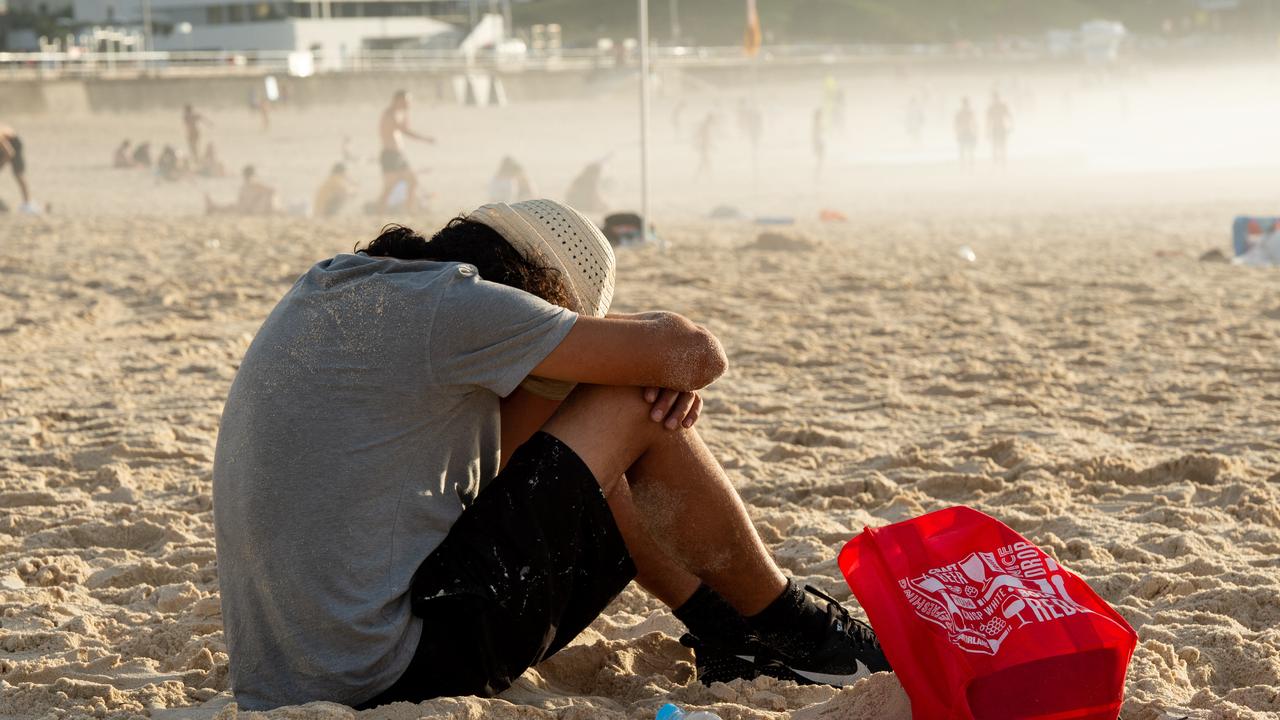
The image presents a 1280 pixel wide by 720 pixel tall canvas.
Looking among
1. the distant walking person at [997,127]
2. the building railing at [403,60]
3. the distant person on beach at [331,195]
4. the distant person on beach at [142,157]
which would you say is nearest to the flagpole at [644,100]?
the distant person on beach at [331,195]

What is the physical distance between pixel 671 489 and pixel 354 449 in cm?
53

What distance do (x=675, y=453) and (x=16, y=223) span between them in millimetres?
11293

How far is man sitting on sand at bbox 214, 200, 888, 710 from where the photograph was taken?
1964 mm

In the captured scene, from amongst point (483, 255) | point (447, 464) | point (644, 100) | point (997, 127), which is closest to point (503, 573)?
point (447, 464)

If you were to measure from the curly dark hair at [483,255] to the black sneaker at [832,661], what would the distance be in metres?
0.74

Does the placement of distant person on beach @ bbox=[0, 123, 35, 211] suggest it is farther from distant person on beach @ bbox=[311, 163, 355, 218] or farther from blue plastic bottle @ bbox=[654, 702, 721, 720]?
blue plastic bottle @ bbox=[654, 702, 721, 720]

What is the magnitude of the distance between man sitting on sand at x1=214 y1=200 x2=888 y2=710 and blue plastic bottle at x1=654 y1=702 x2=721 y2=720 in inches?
8.6

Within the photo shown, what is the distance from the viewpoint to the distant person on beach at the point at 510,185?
586 inches

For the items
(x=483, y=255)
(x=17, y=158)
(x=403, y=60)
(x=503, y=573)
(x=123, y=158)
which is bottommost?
(x=503, y=573)

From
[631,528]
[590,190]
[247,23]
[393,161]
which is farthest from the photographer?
[247,23]

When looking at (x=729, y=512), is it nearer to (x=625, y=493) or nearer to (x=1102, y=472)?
(x=625, y=493)

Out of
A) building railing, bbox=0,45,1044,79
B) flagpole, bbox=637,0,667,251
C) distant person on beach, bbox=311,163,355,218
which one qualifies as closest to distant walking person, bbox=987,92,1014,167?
building railing, bbox=0,45,1044,79

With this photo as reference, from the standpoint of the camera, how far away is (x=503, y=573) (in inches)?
Result: 79.3

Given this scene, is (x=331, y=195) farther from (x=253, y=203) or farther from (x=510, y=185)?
(x=510, y=185)
